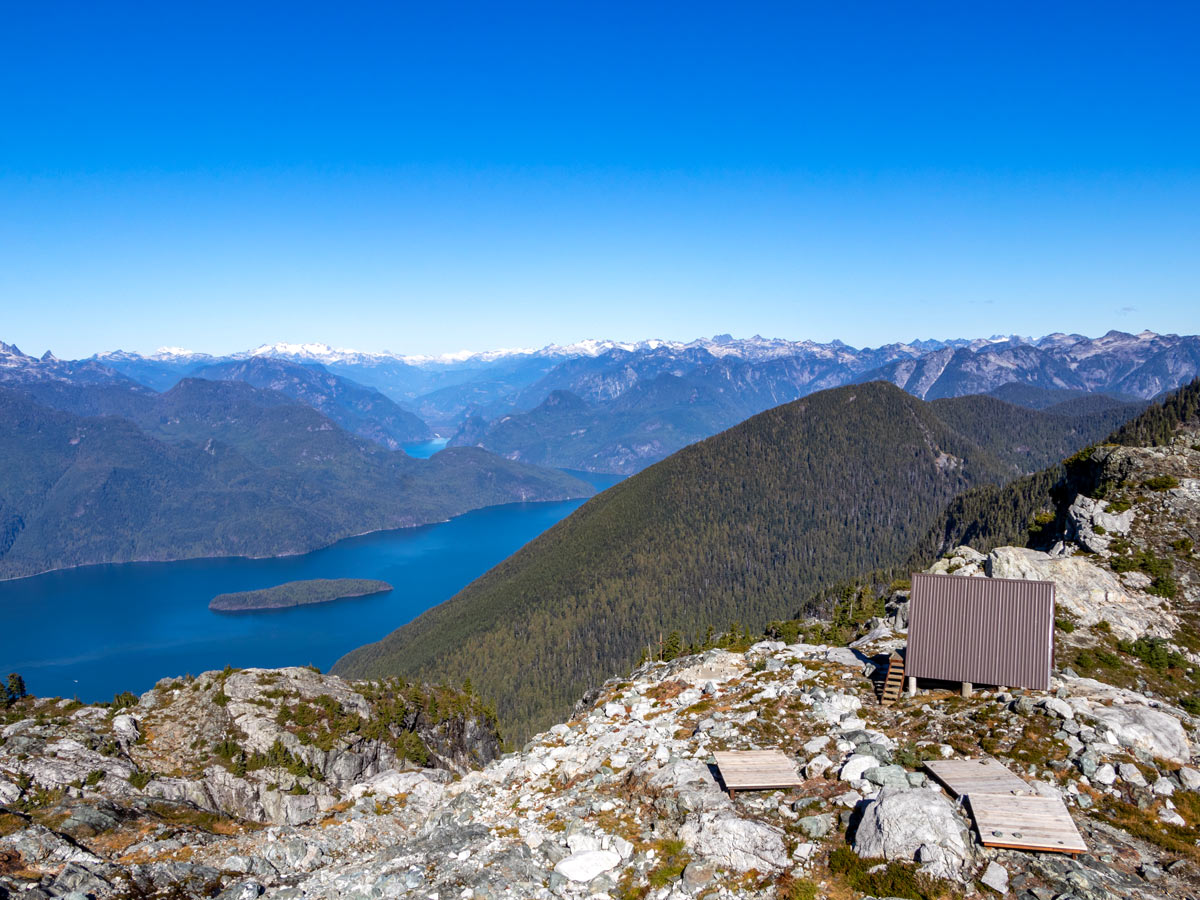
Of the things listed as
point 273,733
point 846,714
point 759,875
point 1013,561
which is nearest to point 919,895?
point 759,875

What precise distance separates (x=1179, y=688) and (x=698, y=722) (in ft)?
88.0

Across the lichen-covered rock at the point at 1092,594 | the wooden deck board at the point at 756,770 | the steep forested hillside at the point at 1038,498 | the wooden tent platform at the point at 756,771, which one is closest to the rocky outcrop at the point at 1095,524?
the lichen-covered rock at the point at 1092,594

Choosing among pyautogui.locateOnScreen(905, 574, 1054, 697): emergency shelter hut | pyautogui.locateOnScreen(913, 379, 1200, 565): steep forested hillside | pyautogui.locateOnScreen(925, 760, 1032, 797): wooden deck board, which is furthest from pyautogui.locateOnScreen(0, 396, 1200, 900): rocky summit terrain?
pyautogui.locateOnScreen(913, 379, 1200, 565): steep forested hillside

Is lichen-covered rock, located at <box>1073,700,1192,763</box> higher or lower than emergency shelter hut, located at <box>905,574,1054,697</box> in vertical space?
lower

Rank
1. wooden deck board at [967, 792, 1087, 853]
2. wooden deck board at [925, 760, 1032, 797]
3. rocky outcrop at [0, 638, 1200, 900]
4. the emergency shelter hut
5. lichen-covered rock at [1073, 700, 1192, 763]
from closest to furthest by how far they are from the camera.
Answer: wooden deck board at [967, 792, 1087, 853], rocky outcrop at [0, 638, 1200, 900], wooden deck board at [925, 760, 1032, 797], lichen-covered rock at [1073, 700, 1192, 763], the emergency shelter hut

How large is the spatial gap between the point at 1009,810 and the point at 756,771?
26.8 feet

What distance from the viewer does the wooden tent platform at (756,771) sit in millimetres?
23938

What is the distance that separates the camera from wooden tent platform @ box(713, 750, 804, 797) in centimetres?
2394

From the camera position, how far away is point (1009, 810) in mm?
20375

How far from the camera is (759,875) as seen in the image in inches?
782

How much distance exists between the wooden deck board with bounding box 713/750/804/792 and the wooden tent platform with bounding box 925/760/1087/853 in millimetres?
5067

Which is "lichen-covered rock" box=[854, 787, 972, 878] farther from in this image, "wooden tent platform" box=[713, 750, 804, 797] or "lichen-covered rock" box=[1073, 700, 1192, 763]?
"lichen-covered rock" box=[1073, 700, 1192, 763]

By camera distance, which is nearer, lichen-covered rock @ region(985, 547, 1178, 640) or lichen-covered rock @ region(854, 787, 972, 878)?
lichen-covered rock @ region(854, 787, 972, 878)

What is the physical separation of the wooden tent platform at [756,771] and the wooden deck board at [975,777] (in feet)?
16.0
